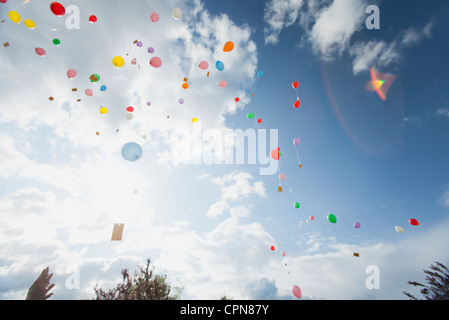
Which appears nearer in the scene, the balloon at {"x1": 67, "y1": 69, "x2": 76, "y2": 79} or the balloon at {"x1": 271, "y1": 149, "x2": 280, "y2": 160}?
the balloon at {"x1": 67, "y1": 69, "x2": 76, "y2": 79}

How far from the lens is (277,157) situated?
25.1ft

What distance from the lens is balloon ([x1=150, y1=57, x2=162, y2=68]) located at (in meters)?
6.68

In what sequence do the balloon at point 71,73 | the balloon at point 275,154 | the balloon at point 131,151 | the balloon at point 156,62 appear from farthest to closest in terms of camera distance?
the balloon at point 275,154 < the balloon at point 71,73 < the balloon at point 156,62 < the balloon at point 131,151

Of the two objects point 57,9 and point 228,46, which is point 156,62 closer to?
point 228,46

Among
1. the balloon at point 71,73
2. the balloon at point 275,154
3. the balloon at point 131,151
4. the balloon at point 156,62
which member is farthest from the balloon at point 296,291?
the balloon at point 71,73

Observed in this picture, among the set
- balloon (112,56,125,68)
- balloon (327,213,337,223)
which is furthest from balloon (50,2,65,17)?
balloon (327,213,337,223)

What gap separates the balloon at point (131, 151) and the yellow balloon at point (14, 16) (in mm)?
4905

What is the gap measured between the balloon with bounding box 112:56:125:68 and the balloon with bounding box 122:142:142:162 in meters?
2.91

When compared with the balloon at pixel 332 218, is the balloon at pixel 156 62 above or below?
above

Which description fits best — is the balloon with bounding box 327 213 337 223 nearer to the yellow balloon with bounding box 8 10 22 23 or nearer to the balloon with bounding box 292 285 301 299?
the balloon with bounding box 292 285 301 299

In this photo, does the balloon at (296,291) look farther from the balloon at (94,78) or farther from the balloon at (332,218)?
the balloon at (94,78)

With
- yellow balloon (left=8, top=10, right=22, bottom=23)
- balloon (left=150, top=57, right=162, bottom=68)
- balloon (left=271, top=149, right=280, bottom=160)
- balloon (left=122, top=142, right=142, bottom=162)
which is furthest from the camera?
balloon (left=271, top=149, right=280, bottom=160)

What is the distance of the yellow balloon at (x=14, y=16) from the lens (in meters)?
5.48
